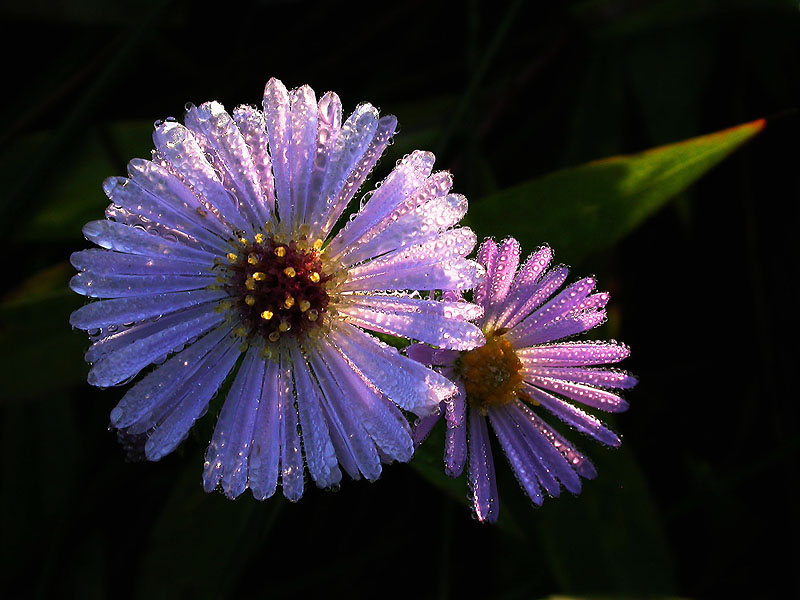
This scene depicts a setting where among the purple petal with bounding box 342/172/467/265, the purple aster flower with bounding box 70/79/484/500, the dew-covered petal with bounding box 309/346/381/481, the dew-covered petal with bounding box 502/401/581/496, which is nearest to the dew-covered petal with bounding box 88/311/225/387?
the purple aster flower with bounding box 70/79/484/500

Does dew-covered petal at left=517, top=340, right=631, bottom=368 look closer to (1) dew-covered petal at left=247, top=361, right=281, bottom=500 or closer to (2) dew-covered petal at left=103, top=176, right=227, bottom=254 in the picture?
(1) dew-covered petal at left=247, top=361, right=281, bottom=500

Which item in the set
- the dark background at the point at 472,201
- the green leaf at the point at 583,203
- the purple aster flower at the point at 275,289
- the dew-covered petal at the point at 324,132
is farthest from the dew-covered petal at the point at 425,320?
the dark background at the point at 472,201

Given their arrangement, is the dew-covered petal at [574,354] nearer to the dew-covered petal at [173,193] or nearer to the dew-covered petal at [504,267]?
the dew-covered petal at [504,267]

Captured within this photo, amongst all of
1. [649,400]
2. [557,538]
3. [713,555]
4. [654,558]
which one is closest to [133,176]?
[557,538]

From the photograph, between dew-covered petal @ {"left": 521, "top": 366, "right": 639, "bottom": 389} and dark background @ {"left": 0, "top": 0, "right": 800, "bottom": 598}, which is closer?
dew-covered petal @ {"left": 521, "top": 366, "right": 639, "bottom": 389}

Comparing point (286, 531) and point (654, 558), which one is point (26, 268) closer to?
point (286, 531)

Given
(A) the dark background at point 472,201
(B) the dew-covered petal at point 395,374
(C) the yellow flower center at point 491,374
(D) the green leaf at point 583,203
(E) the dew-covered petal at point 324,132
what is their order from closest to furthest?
1. (B) the dew-covered petal at point 395,374
2. (E) the dew-covered petal at point 324,132
3. (C) the yellow flower center at point 491,374
4. (D) the green leaf at point 583,203
5. (A) the dark background at point 472,201
